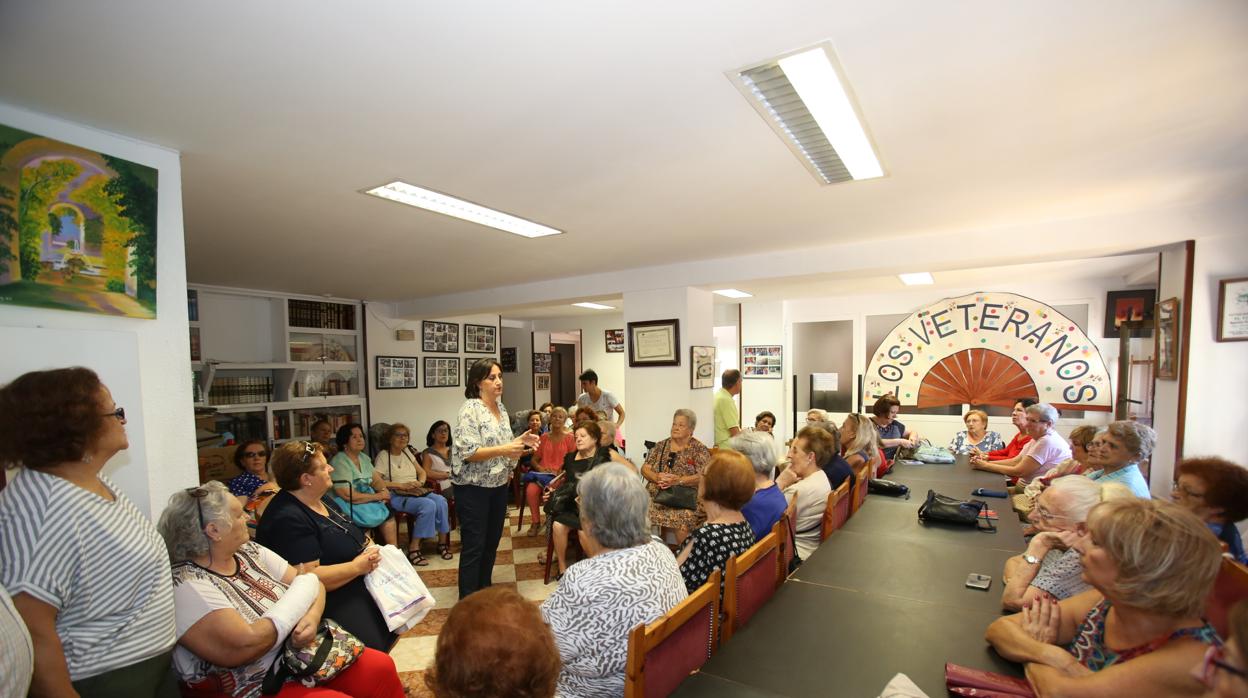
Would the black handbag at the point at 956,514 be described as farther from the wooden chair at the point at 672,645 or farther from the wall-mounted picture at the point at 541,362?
the wall-mounted picture at the point at 541,362

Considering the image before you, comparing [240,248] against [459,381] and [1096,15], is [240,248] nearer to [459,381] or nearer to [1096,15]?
[459,381]

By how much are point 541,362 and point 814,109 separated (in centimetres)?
884

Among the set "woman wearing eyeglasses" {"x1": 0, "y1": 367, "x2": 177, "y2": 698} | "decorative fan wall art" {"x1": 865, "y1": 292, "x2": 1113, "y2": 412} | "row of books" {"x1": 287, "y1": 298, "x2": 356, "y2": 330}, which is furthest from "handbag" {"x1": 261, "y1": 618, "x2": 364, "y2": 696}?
"decorative fan wall art" {"x1": 865, "y1": 292, "x2": 1113, "y2": 412}

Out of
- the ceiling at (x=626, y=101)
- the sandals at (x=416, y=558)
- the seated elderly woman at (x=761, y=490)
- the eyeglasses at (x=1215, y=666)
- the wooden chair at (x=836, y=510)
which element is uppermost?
the ceiling at (x=626, y=101)

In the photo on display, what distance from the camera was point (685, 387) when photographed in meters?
4.91

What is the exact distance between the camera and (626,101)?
179 centimetres

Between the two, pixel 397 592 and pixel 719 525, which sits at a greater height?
pixel 719 525

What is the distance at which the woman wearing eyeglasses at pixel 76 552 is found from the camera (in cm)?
115

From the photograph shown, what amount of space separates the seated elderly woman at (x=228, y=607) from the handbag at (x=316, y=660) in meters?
0.02

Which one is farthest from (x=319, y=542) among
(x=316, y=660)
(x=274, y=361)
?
(x=274, y=361)

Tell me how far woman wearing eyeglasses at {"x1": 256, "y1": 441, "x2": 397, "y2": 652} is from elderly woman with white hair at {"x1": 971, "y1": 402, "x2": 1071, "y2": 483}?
4.64 metres

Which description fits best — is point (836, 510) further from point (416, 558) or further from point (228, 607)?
point (416, 558)

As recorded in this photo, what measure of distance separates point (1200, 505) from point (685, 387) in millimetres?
3285

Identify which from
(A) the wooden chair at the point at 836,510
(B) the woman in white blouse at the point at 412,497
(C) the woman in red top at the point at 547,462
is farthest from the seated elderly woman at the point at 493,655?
(C) the woman in red top at the point at 547,462
